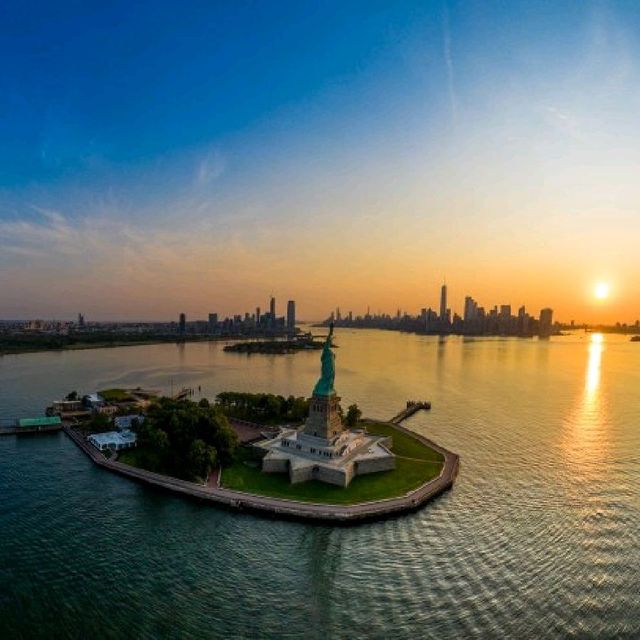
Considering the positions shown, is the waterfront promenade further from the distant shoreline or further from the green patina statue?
the distant shoreline

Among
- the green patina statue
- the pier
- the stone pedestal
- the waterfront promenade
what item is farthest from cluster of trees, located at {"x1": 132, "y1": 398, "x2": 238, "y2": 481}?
the pier

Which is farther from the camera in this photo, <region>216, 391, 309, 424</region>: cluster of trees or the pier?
the pier

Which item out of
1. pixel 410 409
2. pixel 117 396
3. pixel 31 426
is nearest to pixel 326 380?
pixel 410 409

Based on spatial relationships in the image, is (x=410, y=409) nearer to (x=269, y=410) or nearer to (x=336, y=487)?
(x=269, y=410)

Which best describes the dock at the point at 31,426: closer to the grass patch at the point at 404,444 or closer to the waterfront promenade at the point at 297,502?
the waterfront promenade at the point at 297,502

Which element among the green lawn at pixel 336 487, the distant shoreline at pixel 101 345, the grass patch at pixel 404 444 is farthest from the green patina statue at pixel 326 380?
the distant shoreline at pixel 101 345

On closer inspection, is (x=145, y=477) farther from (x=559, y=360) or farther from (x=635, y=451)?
(x=559, y=360)

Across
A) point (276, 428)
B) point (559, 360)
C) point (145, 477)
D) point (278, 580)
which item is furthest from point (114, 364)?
point (559, 360)
